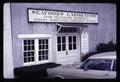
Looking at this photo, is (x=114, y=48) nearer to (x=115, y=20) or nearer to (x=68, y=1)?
(x=115, y=20)

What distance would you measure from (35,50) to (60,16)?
1.72 ft

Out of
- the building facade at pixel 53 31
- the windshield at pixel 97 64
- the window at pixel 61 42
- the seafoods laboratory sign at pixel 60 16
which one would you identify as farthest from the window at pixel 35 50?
the windshield at pixel 97 64

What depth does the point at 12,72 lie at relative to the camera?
2.61m

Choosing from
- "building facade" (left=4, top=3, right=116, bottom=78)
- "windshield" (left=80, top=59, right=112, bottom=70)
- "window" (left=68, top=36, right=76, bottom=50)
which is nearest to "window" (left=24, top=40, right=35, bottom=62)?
"building facade" (left=4, top=3, right=116, bottom=78)

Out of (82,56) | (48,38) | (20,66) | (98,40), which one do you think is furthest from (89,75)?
(20,66)

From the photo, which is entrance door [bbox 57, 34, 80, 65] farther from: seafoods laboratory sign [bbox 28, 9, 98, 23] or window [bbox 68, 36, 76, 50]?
seafoods laboratory sign [bbox 28, 9, 98, 23]

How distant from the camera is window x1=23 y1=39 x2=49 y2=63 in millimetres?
2602

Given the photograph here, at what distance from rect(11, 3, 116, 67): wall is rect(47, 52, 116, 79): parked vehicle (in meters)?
0.18

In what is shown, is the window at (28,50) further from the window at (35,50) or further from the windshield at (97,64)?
the windshield at (97,64)

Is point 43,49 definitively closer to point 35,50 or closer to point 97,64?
point 35,50

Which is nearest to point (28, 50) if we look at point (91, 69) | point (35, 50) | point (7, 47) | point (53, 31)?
point (35, 50)

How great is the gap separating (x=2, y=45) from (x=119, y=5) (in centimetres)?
151

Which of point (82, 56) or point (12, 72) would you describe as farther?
point (82, 56)

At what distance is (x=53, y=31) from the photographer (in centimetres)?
269
